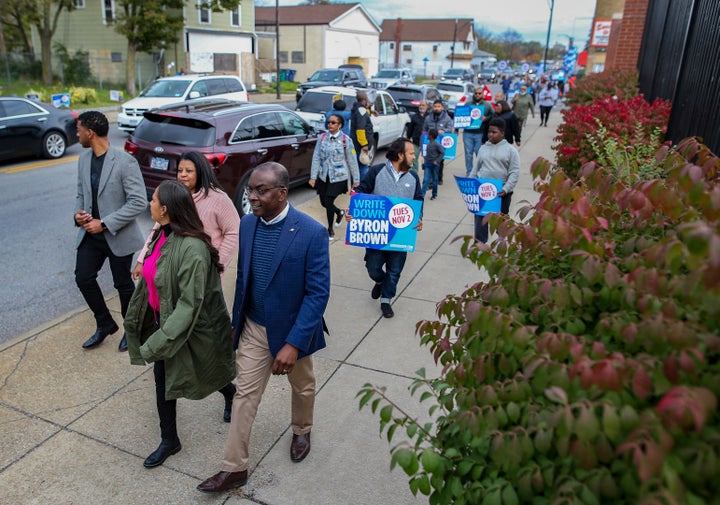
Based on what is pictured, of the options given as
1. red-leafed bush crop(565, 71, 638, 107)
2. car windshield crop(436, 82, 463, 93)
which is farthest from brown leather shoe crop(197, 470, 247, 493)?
car windshield crop(436, 82, 463, 93)

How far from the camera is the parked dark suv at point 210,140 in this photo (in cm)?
855

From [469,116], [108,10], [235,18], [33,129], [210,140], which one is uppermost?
[235,18]

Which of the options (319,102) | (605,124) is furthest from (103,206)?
(319,102)

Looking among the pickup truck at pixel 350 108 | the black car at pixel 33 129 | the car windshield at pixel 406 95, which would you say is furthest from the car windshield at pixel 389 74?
the black car at pixel 33 129

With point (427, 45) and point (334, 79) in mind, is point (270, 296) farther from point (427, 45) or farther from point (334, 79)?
point (427, 45)

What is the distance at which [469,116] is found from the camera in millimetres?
13469

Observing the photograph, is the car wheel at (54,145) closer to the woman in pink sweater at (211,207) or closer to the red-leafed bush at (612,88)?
the woman in pink sweater at (211,207)

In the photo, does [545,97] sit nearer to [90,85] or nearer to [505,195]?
[505,195]

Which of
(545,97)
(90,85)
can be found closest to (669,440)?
(545,97)

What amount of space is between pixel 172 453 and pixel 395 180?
3429mm

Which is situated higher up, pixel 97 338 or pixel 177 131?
pixel 177 131

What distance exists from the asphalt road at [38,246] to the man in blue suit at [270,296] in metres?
2.71

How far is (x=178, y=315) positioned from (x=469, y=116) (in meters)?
11.4

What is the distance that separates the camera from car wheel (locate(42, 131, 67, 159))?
14.0 metres
